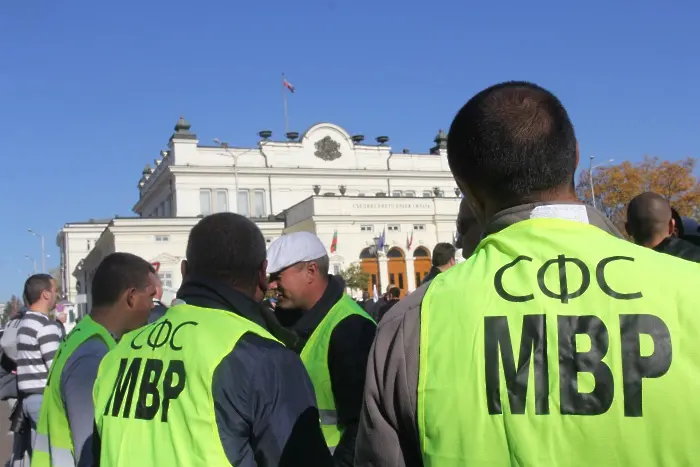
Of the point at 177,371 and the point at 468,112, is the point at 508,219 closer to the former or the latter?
the point at 468,112

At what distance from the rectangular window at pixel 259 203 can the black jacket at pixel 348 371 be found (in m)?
57.0

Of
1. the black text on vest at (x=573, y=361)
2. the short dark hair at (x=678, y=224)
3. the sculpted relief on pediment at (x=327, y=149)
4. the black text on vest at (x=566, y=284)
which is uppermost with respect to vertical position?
the sculpted relief on pediment at (x=327, y=149)

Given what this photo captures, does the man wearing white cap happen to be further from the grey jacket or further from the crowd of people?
the grey jacket

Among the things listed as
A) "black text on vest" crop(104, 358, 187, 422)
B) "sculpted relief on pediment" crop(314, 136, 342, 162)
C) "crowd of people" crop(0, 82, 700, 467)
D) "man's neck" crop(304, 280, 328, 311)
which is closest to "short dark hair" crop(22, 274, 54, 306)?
"man's neck" crop(304, 280, 328, 311)

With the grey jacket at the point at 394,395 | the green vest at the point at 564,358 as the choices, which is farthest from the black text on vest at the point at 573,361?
the grey jacket at the point at 394,395

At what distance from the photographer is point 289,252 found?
4133 millimetres

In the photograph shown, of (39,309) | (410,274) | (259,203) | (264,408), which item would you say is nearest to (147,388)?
(264,408)

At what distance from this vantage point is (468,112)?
171 centimetres

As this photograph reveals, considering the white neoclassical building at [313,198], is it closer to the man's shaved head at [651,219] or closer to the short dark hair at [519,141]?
the man's shaved head at [651,219]

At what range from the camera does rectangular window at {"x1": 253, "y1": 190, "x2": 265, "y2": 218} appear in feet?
Result: 197

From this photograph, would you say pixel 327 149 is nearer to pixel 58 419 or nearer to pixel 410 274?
pixel 410 274

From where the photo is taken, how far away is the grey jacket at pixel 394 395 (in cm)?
156

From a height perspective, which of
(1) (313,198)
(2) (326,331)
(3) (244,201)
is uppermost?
(3) (244,201)

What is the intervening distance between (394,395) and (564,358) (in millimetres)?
402
